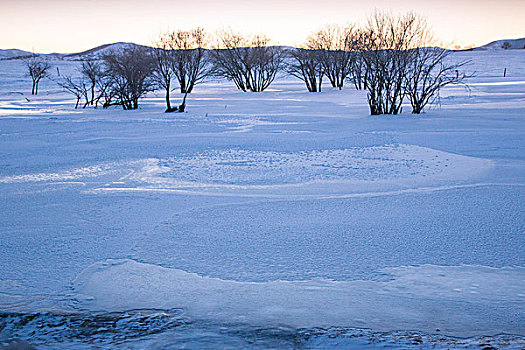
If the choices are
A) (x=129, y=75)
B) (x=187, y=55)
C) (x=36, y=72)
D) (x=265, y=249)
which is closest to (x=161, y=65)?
(x=129, y=75)

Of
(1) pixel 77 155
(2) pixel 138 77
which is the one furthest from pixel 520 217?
(2) pixel 138 77

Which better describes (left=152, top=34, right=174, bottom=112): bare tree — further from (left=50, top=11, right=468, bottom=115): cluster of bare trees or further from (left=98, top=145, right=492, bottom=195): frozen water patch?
(left=98, top=145, right=492, bottom=195): frozen water patch

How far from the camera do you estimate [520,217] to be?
435 cm

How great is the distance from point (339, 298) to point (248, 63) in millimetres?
31264

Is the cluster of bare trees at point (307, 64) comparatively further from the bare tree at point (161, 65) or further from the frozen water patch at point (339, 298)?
the frozen water patch at point (339, 298)

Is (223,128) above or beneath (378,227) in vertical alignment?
above

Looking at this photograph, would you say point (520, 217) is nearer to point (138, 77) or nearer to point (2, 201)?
point (2, 201)

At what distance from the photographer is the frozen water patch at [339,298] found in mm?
2637

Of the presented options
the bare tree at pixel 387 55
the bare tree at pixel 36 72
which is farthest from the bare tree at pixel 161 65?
the bare tree at pixel 36 72

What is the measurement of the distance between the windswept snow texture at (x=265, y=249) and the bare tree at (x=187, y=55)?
22175 millimetres

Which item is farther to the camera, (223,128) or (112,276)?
(223,128)

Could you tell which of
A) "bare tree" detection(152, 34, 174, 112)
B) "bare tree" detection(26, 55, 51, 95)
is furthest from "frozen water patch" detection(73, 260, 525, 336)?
"bare tree" detection(26, 55, 51, 95)

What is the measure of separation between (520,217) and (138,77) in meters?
18.1

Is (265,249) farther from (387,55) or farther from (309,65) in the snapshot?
(309,65)
